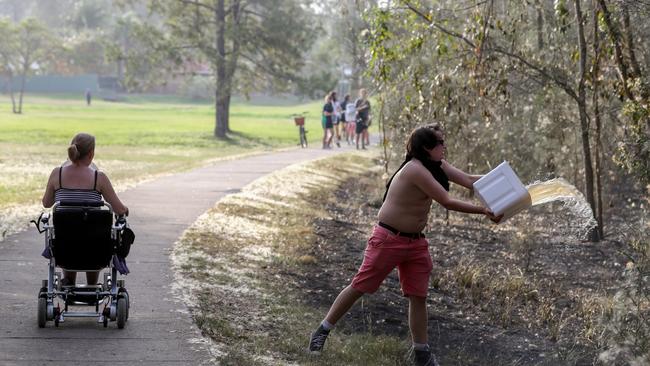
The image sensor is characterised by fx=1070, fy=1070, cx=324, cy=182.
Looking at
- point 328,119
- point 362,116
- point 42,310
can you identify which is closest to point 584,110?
point 42,310

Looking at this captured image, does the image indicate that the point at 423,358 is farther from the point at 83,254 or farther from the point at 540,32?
the point at 540,32

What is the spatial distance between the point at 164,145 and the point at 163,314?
3030 centimetres

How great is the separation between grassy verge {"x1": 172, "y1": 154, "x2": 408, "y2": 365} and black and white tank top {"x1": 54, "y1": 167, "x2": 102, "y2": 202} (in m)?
1.31

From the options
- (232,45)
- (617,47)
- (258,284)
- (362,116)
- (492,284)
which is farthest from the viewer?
(232,45)

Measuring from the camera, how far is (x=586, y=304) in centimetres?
1169

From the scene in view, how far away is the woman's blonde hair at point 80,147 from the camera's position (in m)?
7.93

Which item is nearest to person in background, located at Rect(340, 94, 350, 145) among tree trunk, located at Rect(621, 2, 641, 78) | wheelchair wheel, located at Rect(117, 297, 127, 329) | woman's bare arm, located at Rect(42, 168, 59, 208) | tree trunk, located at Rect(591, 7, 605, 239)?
tree trunk, located at Rect(591, 7, 605, 239)

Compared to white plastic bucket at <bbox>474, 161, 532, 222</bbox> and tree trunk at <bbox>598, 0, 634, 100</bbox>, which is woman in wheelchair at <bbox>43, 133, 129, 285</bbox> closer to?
white plastic bucket at <bbox>474, 161, 532, 222</bbox>

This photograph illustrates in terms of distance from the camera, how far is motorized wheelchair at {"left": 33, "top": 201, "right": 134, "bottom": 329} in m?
7.76

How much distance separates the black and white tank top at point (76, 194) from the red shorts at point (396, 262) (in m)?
2.06

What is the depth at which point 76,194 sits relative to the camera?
7980mm

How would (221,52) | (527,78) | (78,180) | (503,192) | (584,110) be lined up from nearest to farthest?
(503,192)
(78,180)
(584,110)
(527,78)
(221,52)

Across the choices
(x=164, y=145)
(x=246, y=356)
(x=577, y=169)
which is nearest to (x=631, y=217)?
(x=577, y=169)

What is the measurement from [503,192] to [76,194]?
3142 mm
